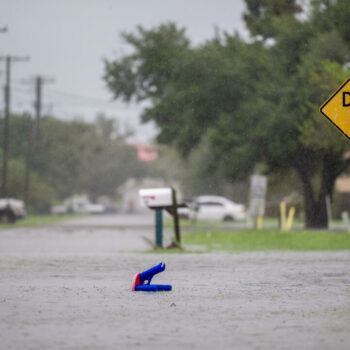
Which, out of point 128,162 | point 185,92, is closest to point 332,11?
point 185,92

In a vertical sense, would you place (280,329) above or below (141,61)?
below

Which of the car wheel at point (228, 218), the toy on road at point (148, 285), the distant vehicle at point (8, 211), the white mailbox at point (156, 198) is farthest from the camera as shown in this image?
the car wheel at point (228, 218)

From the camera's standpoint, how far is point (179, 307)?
10.5 metres

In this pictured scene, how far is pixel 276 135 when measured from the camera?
138 feet

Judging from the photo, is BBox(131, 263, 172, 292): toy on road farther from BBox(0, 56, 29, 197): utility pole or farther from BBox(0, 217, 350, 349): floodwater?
BBox(0, 56, 29, 197): utility pole

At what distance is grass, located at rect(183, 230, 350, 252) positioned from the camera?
26.3m

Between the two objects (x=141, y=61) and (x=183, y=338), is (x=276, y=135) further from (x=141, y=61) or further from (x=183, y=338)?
(x=183, y=338)

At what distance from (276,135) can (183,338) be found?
34463 mm

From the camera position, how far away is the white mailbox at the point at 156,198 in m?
22.7

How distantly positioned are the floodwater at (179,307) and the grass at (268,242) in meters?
8.24

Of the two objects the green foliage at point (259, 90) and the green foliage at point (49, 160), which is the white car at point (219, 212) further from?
the green foliage at point (49, 160)

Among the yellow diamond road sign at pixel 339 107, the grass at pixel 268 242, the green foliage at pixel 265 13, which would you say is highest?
the green foliage at pixel 265 13

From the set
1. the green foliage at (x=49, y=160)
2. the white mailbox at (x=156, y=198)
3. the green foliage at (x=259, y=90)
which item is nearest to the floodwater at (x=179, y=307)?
the white mailbox at (x=156, y=198)

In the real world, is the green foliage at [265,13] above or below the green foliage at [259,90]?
above
